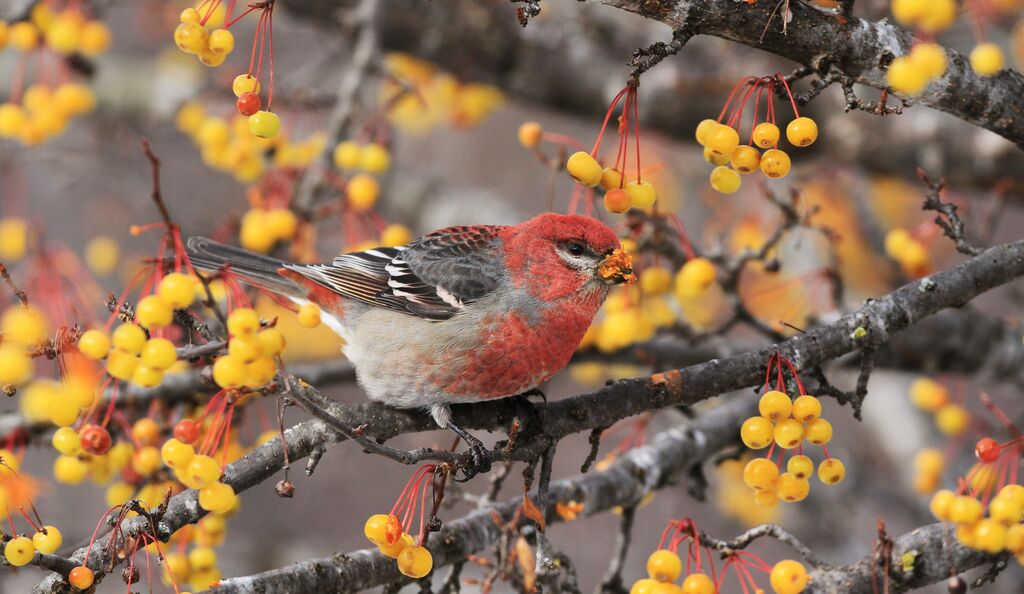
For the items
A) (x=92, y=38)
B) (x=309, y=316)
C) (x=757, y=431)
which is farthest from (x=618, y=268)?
(x=92, y=38)

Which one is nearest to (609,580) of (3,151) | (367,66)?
(367,66)

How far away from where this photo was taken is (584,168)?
269cm

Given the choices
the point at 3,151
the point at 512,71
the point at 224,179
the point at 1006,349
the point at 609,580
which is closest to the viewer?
the point at 609,580

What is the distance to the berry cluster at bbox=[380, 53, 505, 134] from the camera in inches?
229

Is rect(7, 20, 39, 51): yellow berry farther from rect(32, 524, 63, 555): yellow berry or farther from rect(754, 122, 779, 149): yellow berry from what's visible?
rect(754, 122, 779, 149): yellow berry

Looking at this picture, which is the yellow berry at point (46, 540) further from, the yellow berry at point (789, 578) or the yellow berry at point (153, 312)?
the yellow berry at point (789, 578)

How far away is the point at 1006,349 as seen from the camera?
502 centimetres

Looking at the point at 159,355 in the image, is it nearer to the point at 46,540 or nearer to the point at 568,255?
the point at 46,540

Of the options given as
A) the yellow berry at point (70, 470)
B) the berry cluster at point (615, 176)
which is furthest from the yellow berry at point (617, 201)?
the yellow berry at point (70, 470)

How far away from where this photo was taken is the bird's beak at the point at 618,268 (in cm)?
343

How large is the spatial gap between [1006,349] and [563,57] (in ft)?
9.56

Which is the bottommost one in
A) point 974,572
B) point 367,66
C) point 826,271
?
point 974,572

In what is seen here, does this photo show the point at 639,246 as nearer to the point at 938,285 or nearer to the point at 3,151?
the point at 938,285

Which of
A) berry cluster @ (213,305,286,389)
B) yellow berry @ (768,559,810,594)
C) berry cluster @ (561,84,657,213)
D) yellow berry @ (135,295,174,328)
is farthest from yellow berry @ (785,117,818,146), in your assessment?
yellow berry @ (135,295,174,328)
